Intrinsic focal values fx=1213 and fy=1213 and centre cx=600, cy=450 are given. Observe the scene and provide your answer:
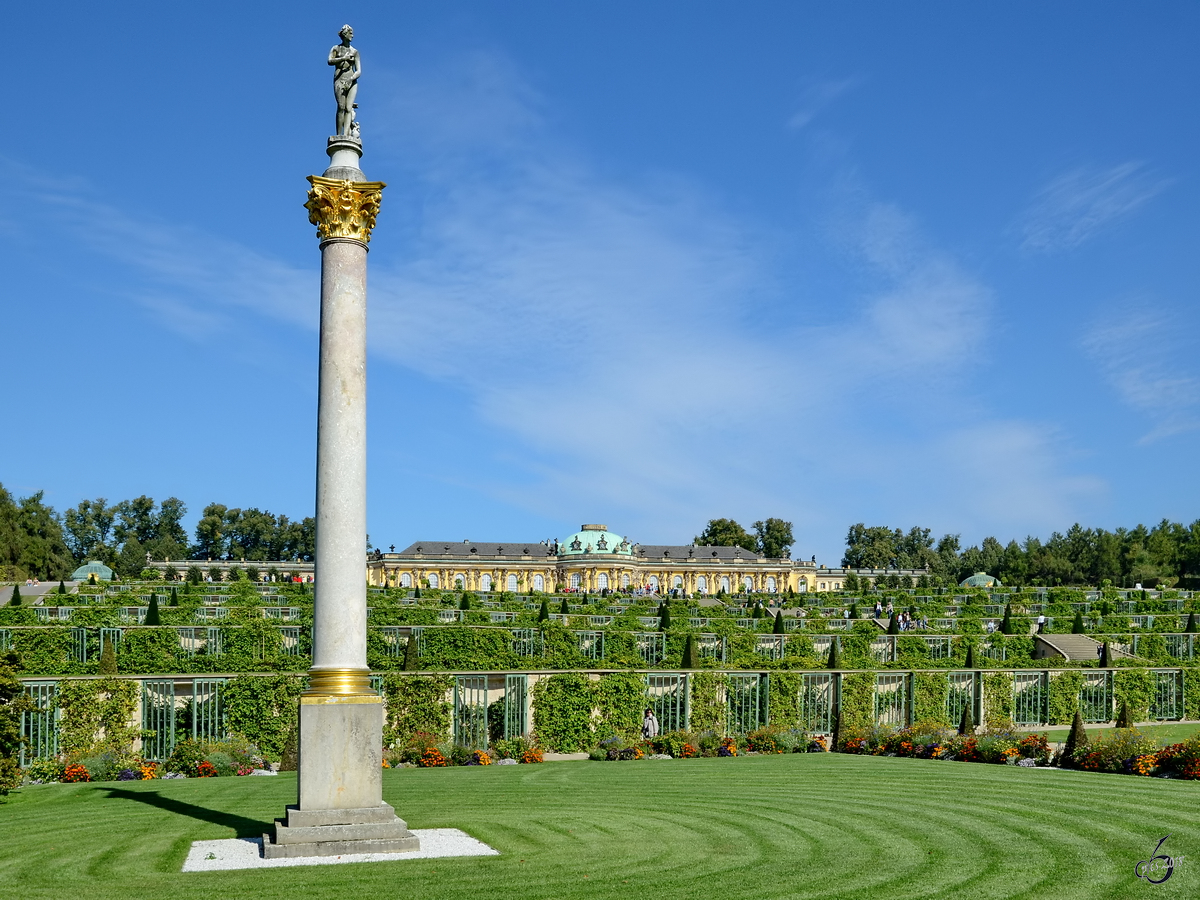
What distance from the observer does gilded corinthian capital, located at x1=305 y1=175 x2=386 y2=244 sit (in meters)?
15.8

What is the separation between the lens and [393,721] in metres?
27.6

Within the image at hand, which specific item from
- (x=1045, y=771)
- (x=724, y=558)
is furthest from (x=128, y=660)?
(x=724, y=558)

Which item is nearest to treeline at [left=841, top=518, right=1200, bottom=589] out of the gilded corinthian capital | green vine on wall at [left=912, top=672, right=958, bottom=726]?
green vine on wall at [left=912, top=672, right=958, bottom=726]

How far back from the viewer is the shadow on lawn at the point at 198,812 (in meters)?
15.8

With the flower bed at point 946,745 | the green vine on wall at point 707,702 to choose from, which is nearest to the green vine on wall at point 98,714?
the green vine on wall at point 707,702

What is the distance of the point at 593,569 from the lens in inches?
7259

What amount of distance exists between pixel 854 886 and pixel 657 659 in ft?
118

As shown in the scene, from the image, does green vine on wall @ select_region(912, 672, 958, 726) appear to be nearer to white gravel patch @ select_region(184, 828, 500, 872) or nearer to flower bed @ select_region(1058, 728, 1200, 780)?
flower bed @ select_region(1058, 728, 1200, 780)

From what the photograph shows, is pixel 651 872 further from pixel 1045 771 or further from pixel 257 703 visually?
pixel 257 703

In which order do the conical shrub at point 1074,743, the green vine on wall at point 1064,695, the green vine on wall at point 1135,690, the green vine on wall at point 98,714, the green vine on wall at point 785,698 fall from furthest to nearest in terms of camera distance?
the green vine on wall at point 1135,690, the green vine on wall at point 1064,695, the green vine on wall at point 785,698, the green vine on wall at point 98,714, the conical shrub at point 1074,743

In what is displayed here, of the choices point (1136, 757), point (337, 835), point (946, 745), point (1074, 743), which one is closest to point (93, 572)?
point (946, 745)

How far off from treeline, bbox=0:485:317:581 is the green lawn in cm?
11343

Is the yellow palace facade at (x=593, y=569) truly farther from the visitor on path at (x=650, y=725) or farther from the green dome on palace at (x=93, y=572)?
the visitor on path at (x=650, y=725)

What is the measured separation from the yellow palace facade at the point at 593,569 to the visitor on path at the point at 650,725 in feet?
499
